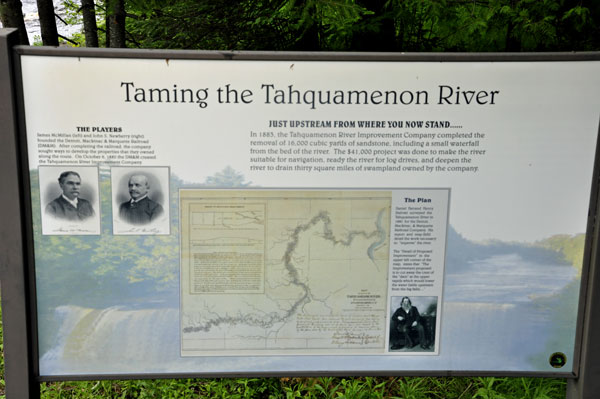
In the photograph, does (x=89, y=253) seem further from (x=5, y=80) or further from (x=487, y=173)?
(x=487, y=173)

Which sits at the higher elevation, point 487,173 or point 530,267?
point 487,173

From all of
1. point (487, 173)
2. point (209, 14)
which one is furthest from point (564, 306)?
point (209, 14)

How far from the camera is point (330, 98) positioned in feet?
8.63

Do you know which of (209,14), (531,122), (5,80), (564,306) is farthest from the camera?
(209,14)

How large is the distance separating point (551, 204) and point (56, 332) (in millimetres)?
2595

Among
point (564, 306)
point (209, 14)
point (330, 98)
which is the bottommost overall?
point (564, 306)

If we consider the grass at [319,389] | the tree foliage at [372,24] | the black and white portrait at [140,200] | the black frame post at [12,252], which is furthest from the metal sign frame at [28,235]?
the tree foliage at [372,24]

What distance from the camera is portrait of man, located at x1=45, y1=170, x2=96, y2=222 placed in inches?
103

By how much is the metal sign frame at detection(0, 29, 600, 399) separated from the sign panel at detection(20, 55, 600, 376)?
4 cm

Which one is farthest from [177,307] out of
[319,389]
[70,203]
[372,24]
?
[372,24]

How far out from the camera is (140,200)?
2658 mm

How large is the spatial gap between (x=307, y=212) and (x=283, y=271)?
0.33 metres

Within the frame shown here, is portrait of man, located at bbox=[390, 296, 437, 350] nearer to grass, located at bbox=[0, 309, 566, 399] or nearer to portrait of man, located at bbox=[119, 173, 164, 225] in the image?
grass, located at bbox=[0, 309, 566, 399]

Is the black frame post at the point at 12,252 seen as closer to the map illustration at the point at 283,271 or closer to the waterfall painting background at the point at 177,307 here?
the waterfall painting background at the point at 177,307
